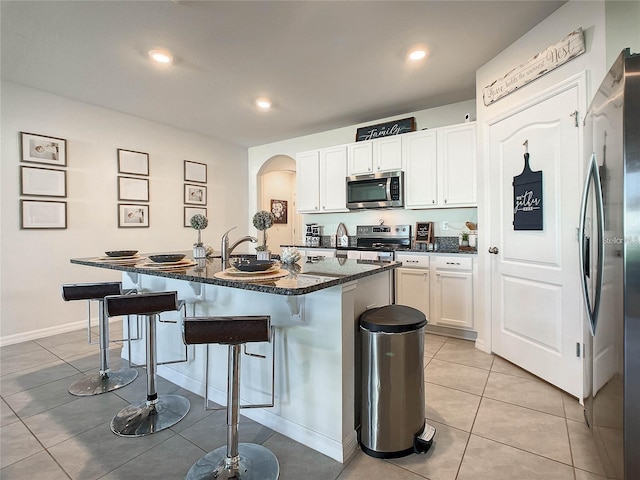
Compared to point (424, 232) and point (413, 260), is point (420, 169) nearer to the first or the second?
point (424, 232)

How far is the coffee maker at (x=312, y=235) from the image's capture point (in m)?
4.98

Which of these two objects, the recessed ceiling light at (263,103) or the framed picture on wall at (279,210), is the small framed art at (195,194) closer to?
the recessed ceiling light at (263,103)

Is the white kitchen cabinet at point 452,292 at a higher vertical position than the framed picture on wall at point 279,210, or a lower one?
lower

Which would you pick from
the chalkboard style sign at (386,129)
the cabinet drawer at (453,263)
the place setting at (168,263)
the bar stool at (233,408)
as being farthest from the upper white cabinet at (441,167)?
the bar stool at (233,408)

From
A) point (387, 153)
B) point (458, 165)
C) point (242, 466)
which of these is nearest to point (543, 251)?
point (458, 165)

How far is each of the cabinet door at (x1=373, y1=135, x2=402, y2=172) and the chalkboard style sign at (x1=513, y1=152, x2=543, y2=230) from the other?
1.54 meters

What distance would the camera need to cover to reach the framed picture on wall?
7182 mm

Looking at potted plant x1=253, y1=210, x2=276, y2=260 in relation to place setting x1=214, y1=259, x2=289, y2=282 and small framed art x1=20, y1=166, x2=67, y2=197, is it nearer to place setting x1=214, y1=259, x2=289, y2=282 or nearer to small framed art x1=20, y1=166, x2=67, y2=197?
place setting x1=214, y1=259, x2=289, y2=282

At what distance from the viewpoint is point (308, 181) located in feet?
15.8

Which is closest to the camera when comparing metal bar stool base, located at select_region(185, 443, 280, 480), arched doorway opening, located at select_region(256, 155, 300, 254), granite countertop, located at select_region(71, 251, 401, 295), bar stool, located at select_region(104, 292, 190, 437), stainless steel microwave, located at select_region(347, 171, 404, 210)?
granite countertop, located at select_region(71, 251, 401, 295)

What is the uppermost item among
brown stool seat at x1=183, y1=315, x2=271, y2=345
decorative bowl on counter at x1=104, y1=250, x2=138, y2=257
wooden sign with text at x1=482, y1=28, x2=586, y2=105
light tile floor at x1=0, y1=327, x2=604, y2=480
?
wooden sign with text at x1=482, y1=28, x2=586, y2=105

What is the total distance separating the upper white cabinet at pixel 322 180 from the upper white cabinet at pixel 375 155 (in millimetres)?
147

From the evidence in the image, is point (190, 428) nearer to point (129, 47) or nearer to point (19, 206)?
point (129, 47)

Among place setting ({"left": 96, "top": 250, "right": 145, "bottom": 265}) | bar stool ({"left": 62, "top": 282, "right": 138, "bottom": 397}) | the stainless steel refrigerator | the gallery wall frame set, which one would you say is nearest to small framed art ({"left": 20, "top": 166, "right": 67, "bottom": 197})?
the gallery wall frame set
